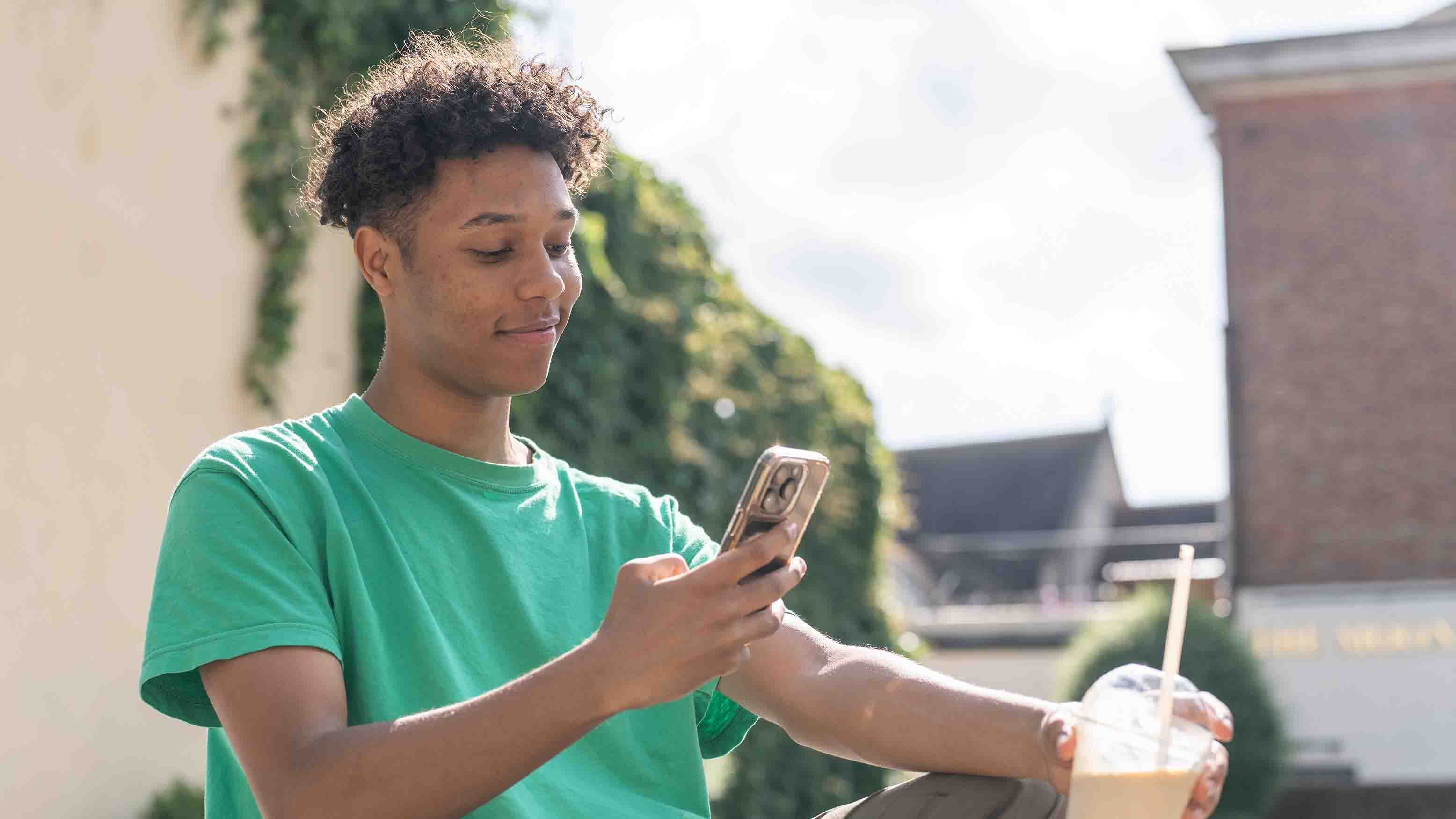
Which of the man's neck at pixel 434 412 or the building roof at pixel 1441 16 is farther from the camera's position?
the building roof at pixel 1441 16

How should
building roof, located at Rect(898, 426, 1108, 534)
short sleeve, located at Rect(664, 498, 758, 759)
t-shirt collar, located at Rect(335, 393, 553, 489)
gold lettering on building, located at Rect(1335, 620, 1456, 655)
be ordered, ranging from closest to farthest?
1. t-shirt collar, located at Rect(335, 393, 553, 489)
2. short sleeve, located at Rect(664, 498, 758, 759)
3. gold lettering on building, located at Rect(1335, 620, 1456, 655)
4. building roof, located at Rect(898, 426, 1108, 534)

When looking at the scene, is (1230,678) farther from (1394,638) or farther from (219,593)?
(219,593)

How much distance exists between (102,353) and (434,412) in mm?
2404

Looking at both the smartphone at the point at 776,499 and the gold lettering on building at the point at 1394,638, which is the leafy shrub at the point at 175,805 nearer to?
the smartphone at the point at 776,499

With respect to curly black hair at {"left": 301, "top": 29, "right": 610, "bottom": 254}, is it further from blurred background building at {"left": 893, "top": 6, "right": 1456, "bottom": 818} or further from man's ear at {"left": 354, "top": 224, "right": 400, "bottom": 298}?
blurred background building at {"left": 893, "top": 6, "right": 1456, "bottom": 818}

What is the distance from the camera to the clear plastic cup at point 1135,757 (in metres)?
1.48

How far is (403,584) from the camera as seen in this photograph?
1766 millimetres

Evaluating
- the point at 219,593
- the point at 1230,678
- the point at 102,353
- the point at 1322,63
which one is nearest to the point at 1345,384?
the point at 1322,63

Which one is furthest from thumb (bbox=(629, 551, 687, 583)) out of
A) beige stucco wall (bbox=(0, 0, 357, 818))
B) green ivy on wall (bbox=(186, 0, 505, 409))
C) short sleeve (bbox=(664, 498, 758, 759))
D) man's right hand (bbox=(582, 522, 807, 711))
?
green ivy on wall (bbox=(186, 0, 505, 409))

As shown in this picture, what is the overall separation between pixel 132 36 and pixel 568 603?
9.65 feet

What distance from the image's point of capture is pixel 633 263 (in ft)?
19.0

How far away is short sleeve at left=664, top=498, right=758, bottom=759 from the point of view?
2.11m

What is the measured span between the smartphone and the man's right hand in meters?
0.01

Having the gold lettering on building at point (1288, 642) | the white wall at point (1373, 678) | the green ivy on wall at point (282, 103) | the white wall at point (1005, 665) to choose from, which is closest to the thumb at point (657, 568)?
the green ivy on wall at point (282, 103)
